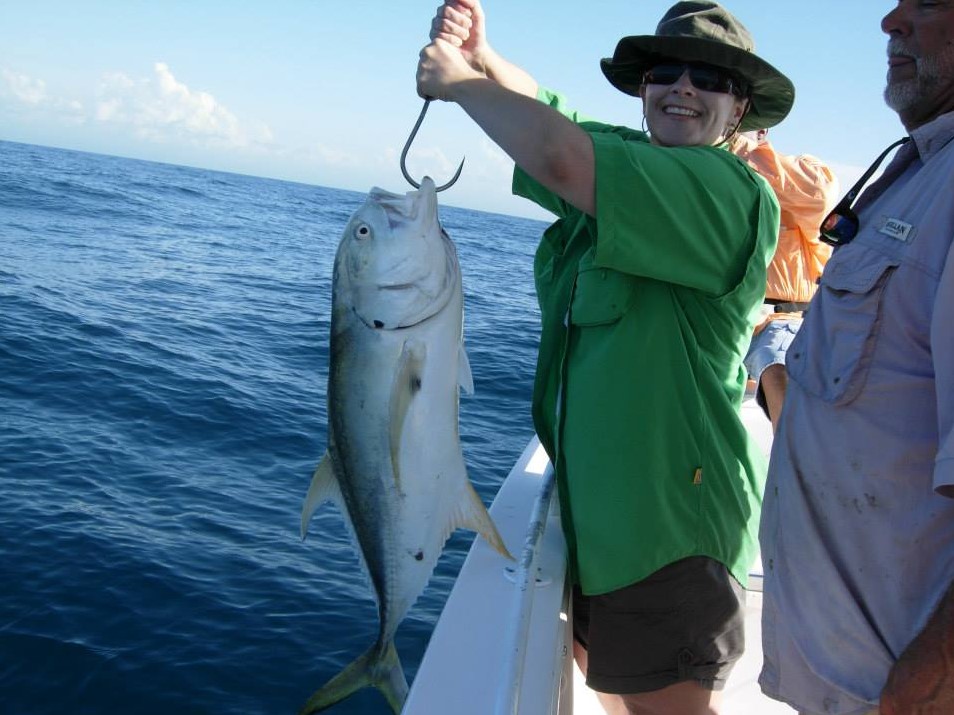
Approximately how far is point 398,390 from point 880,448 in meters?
1.14

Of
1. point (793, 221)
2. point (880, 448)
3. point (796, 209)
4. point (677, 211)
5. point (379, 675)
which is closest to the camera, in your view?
point (880, 448)

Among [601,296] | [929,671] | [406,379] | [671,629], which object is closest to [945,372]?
[929,671]

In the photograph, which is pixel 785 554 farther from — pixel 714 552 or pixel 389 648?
pixel 389 648

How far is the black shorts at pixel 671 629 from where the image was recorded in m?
2.23

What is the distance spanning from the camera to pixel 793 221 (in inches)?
198

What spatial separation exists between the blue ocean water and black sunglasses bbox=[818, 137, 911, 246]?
12.9 feet

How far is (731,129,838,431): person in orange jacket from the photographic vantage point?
16.0ft

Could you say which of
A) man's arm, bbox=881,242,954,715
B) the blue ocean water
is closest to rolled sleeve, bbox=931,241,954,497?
man's arm, bbox=881,242,954,715

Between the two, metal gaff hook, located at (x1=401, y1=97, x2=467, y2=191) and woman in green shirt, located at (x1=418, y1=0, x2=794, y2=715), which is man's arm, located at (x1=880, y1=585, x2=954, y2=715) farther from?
metal gaff hook, located at (x1=401, y1=97, x2=467, y2=191)

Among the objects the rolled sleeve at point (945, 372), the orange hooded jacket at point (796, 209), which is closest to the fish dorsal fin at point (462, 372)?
the rolled sleeve at point (945, 372)

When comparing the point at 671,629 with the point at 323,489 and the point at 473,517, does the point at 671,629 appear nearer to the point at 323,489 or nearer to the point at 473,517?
the point at 473,517

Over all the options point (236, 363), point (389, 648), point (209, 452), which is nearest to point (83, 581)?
point (209, 452)

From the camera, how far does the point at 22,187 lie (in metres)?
29.7

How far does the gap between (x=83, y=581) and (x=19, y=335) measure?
21.1 ft
